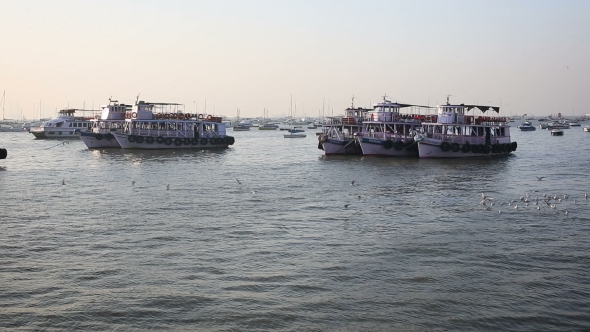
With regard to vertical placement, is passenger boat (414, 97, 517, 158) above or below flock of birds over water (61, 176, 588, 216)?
Answer: above

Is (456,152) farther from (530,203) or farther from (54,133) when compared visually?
(54,133)

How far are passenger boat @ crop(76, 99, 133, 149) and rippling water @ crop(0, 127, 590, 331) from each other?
120 ft

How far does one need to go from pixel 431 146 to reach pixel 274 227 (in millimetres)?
37336

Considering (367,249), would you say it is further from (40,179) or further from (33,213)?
(40,179)

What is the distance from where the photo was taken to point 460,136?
2422 inches

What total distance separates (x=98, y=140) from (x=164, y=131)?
8375mm

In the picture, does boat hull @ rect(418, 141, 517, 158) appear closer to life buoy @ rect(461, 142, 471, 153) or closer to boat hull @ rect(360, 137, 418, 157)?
life buoy @ rect(461, 142, 471, 153)

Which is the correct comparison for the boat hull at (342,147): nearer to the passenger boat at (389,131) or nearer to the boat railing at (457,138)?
the passenger boat at (389,131)

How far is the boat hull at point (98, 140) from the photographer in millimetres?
75125

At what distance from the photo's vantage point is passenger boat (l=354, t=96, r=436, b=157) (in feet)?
202

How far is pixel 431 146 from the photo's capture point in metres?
59.1

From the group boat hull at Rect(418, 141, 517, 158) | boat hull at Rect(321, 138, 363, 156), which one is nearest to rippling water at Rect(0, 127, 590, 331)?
boat hull at Rect(418, 141, 517, 158)

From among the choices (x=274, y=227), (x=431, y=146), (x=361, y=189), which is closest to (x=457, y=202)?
(x=361, y=189)

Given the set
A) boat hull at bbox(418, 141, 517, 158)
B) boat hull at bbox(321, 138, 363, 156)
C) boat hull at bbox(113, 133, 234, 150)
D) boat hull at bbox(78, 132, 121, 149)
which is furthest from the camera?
boat hull at bbox(78, 132, 121, 149)
